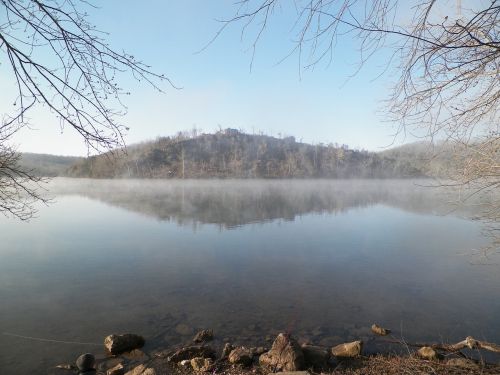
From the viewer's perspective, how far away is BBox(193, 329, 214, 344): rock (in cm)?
701

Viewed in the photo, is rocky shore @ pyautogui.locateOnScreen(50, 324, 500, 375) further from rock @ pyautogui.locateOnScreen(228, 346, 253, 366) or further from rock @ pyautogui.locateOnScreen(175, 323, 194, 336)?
rock @ pyautogui.locateOnScreen(175, 323, 194, 336)

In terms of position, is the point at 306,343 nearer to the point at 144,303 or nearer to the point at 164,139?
the point at 144,303

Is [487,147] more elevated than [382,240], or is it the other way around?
[487,147]

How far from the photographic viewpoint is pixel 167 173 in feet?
352

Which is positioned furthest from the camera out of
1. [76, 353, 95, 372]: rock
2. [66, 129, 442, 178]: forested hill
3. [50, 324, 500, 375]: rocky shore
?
[66, 129, 442, 178]: forested hill

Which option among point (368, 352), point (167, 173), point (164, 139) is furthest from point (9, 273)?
point (164, 139)

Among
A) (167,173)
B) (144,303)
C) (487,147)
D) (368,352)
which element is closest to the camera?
(487,147)

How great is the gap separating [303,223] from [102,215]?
56.8 ft

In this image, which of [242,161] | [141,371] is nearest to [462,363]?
[141,371]

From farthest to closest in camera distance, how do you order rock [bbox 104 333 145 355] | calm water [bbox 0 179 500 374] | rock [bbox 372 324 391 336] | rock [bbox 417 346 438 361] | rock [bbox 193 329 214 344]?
calm water [bbox 0 179 500 374]
rock [bbox 372 324 391 336]
rock [bbox 193 329 214 344]
rock [bbox 104 333 145 355]
rock [bbox 417 346 438 361]

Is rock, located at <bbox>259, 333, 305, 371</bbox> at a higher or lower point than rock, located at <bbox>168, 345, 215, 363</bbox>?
higher

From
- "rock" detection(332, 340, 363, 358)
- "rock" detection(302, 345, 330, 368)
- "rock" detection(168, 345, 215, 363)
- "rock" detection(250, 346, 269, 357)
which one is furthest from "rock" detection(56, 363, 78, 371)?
"rock" detection(332, 340, 363, 358)

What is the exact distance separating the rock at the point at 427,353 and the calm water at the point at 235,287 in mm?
1027

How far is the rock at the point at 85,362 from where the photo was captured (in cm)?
594
